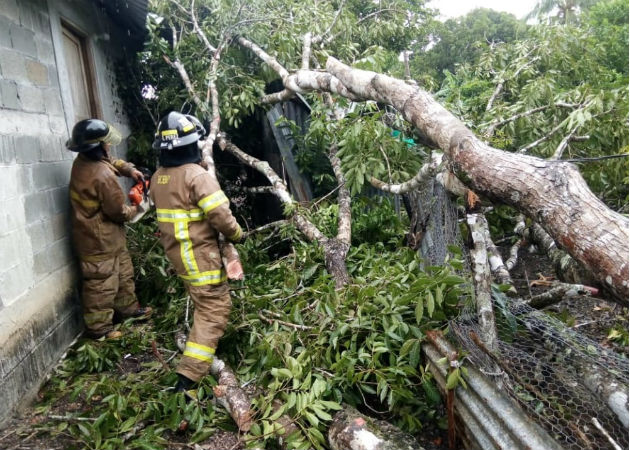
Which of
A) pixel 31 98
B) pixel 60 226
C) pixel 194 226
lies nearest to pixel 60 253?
pixel 60 226

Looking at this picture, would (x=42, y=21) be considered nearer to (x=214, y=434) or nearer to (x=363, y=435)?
(x=214, y=434)

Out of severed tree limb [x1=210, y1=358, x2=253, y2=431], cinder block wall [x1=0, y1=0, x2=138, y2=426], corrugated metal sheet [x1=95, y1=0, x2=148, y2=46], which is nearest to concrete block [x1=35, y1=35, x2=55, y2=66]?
cinder block wall [x1=0, y1=0, x2=138, y2=426]

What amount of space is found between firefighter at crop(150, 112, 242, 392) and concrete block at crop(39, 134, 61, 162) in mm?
904

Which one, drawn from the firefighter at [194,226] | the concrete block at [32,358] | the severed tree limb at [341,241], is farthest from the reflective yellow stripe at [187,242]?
the concrete block at [32,358]

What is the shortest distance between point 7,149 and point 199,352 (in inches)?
66.2

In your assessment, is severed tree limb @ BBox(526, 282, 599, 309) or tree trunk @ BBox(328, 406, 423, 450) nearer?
tree trunk @ BBox(328, 406, 423, 450)

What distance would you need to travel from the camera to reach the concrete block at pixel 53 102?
3.37 metres

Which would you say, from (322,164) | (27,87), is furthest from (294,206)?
(27,87)

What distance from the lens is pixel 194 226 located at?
291 cm

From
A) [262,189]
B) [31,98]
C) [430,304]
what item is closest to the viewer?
[430,304]

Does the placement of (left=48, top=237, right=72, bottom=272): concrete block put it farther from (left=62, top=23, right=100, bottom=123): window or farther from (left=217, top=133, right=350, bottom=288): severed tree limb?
(left=217, top=133, right=350, bottom=288): severed tree limb

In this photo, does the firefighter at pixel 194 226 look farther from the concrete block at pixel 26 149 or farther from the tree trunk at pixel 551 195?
the tree trunk at pixel 551 195

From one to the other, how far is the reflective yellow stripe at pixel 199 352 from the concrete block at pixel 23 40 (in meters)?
2.28

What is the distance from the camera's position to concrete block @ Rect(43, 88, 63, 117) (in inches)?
133
